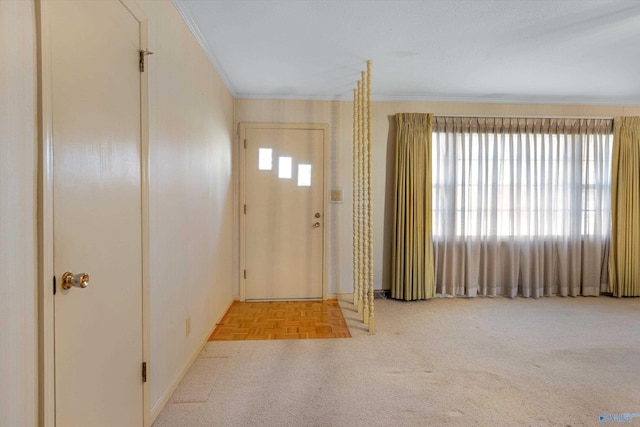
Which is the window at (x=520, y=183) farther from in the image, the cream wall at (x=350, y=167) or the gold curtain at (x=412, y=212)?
the cream wall at (x=350, y=167)

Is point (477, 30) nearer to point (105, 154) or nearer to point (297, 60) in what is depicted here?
point (297, 60)

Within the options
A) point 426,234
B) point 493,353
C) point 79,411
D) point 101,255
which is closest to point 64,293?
point 101,255

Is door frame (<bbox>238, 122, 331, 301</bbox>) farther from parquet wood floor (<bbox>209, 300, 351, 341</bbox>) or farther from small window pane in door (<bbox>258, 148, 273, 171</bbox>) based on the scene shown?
parquet wood floor (<bbox>209, 300, 351, 341</bbox>)

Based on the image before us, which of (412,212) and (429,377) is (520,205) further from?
(429,377)

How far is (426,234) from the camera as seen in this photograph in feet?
12.5

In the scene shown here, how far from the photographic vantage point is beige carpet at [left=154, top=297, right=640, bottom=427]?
1.78 meters

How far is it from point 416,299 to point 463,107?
2444 mm

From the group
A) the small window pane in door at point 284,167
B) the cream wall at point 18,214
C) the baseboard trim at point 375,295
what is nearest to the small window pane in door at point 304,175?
the small window pane in door at point 284,167

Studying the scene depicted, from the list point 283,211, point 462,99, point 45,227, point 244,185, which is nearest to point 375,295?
point 283,211

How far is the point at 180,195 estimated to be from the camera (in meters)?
2.10

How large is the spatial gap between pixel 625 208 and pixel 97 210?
5406 millimetres

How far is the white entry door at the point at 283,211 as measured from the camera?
12.6ft

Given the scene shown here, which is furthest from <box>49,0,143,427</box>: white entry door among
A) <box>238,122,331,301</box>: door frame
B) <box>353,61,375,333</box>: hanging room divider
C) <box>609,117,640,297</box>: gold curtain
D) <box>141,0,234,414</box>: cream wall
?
<box>609,117,640,297</box>: gold curtain

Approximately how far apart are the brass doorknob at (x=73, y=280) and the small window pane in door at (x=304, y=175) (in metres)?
2.89
